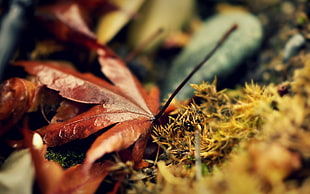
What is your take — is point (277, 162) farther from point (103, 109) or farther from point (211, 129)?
point (103, 109)

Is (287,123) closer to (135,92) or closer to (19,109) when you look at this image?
(135,92)

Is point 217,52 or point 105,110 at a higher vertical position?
point 105,110

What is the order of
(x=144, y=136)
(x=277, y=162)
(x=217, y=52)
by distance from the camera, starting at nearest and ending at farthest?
(x=277, y=162)
(x=144, y=136)
(x=217, y=52)

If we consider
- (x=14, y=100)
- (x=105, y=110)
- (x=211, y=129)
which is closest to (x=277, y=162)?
(x=211, y=129)

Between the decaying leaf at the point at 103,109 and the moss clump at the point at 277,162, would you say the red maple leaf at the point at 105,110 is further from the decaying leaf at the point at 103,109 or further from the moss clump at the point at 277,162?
the moss clump at the point at 277,162

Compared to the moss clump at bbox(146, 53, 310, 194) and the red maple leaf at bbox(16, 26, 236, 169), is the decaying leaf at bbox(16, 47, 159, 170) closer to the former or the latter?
the red maple leaf at bbox(16, 26, 236, 169)

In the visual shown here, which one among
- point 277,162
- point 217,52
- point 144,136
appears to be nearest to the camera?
point 277,162

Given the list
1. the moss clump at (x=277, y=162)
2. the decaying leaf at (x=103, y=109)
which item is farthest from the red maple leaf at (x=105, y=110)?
the moss clump at (x=277, y=162)

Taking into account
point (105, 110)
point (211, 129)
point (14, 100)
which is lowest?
point (211, 129)
